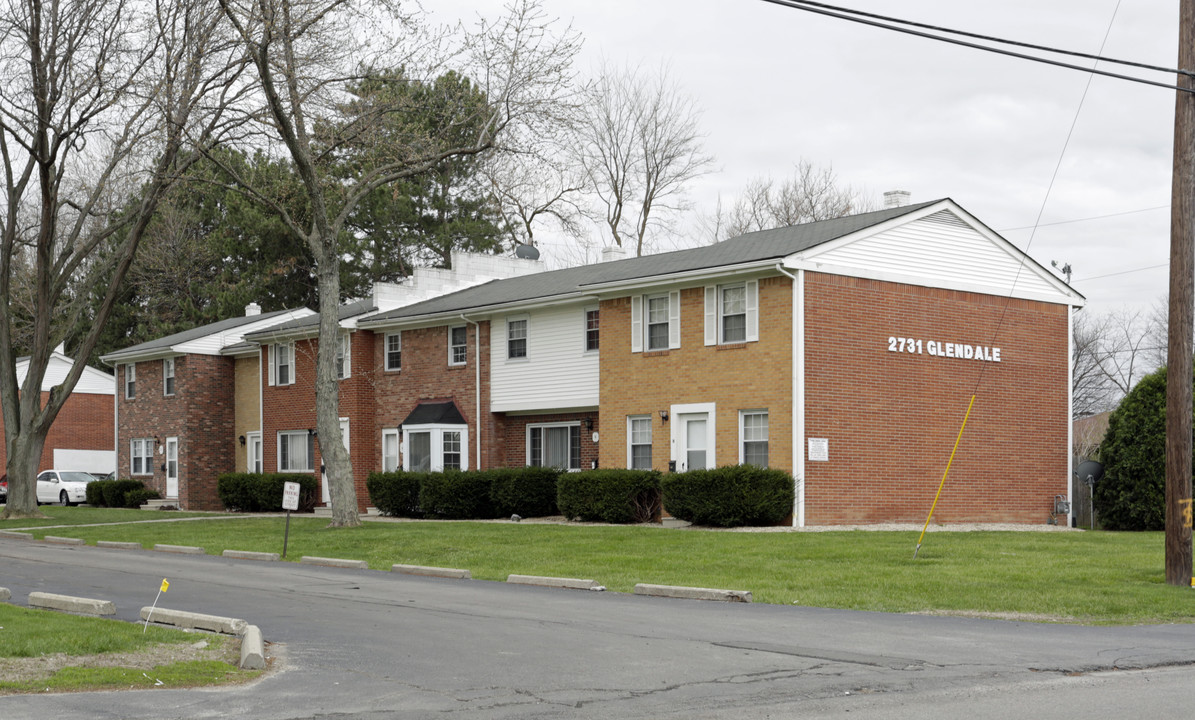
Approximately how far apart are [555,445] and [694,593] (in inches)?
710

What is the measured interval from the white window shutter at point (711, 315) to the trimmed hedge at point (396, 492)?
370 inches

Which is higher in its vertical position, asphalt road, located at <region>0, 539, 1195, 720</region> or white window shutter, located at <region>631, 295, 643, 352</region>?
white window shutter, located at <region>631, 295, 643, 352</region>

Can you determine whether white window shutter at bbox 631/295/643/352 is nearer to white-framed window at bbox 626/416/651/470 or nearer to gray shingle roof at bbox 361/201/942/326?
gray shingle roof at bbox 361/201/942/326

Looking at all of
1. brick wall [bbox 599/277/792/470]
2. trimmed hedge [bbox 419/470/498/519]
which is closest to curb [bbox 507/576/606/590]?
brick wall [bbox 599/277/792/470]

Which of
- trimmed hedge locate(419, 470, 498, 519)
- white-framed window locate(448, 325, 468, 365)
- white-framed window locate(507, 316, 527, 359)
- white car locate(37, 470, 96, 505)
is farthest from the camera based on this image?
white car locate(37, 470, 96, 505)

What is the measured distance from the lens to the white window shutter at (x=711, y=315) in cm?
2780

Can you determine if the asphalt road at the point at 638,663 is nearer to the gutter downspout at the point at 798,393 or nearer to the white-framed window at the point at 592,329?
the gutter downspout at the point at 798,393

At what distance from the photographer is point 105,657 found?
33.2ft

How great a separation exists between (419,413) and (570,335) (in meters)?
6.12

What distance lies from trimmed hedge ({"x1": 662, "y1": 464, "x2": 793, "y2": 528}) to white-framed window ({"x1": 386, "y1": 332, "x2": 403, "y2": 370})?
44.8ft

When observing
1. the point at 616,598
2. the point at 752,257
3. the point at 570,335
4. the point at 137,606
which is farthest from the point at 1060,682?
the point at 570,335

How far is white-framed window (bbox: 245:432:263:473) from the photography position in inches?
1706

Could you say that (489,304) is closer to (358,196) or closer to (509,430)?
(509,430)

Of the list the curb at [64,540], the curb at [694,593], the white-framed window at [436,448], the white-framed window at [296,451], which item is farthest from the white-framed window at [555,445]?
the curb at [694,593]
